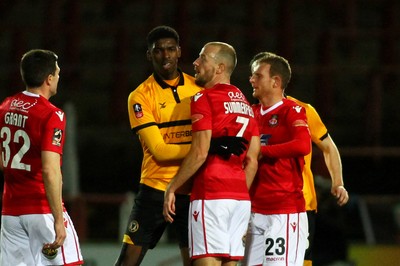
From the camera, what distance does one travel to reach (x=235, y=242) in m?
6.18

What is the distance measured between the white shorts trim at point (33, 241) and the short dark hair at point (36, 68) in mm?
812

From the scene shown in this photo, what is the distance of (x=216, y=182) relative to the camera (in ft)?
20.2

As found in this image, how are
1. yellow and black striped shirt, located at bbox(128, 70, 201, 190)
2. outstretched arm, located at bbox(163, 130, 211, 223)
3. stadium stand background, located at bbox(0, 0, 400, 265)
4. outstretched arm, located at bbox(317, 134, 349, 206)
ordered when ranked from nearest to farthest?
outstretched arm, located at bbox(163, 130, 211, 223), yellow and black striped shirt, located at bbox(128, 70, 201, 190), outstretched arm, located at bbox(317, 134, 349, 206), stadium stand background, located at bbox(0, 0, 400, 265)

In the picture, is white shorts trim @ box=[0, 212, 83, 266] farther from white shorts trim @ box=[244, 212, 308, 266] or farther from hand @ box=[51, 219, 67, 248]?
white shorts trim @ box=[244, 212, 308, 266]

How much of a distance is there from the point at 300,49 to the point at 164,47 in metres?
8.32

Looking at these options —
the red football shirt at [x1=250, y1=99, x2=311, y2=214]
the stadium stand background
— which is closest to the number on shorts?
the red football shirt at [x1=250, y1=99, x2=311, y2=214]

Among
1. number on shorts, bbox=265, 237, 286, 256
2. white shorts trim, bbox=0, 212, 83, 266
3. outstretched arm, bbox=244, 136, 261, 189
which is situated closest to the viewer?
white shorts trim, bbox=0, 212, 83, 266

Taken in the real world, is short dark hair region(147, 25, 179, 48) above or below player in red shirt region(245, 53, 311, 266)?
above

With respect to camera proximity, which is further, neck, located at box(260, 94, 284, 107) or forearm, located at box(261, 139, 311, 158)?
neck, located at box(260, 94, 284, 107)

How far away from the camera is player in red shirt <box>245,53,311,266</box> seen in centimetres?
648

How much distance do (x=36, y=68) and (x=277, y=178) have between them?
1.74 meters

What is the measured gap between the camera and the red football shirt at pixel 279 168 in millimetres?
6523

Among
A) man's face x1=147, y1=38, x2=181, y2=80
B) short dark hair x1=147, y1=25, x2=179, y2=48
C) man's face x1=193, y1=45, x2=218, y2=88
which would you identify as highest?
short dark hair x1=147, y1=25, x2=179, y2=48

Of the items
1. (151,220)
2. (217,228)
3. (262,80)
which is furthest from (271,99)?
(151,220)
